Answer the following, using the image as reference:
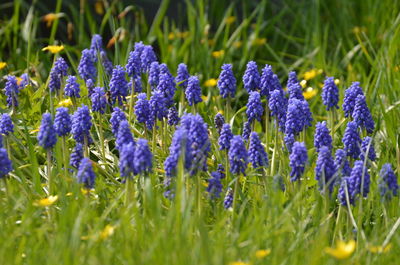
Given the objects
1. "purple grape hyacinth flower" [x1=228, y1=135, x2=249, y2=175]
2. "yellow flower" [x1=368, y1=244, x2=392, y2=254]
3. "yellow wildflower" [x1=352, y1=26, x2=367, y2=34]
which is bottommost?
"yellow flower" [x1=368, y1=244, x2=392, y2=254]

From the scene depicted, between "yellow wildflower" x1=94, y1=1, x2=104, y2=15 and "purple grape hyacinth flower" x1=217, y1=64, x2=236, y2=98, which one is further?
"yellow wildflower" x1=94, y1=1, x2=104, y2=15

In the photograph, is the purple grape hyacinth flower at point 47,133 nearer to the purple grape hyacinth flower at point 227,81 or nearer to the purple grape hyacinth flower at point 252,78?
the purple grape hyacinth flower at point 227,81

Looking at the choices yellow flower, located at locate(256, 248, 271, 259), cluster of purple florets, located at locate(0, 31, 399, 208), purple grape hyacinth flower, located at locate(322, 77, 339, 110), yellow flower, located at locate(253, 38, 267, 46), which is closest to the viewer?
yellow flower, located at locate(256, 248, 271, 259)

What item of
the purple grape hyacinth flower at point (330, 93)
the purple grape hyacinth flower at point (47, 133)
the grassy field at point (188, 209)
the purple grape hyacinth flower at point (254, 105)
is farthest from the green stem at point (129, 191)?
the purple grape hyacinth flower at point (330, 93)

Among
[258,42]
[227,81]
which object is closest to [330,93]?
[227,81]

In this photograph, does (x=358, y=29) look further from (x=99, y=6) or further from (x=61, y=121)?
(x=61, y=121)

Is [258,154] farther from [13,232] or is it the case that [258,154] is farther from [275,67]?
[275,67]

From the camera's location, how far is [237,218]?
3668 mm

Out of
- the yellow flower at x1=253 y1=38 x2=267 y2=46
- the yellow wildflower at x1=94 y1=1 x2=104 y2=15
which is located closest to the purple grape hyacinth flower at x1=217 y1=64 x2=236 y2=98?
the yellow flower at x1=253 y1=38 x2=267 y2=46

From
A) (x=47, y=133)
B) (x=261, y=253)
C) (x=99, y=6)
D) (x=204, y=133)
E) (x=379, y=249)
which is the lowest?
(x=379, y=249)

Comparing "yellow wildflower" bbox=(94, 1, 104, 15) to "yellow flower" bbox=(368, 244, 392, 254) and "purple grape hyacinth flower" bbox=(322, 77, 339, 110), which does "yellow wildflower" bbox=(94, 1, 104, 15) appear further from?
"yellow flower" bbox=(368, 244, 392, 254)

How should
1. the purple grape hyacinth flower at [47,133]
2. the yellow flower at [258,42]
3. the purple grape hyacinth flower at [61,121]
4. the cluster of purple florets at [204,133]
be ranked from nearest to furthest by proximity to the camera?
the cluster of purple florets at [204,133] < the purple grape hyacinth flower at [47,133] < the purple grape hyacinth flower at [61,121] < the yellow flower at [258,42]

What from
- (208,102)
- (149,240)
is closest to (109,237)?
(149,240)

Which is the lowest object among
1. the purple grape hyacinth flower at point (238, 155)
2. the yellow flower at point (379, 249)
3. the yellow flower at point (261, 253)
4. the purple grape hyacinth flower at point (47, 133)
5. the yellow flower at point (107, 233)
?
the yellow flower at point (379, 249)
